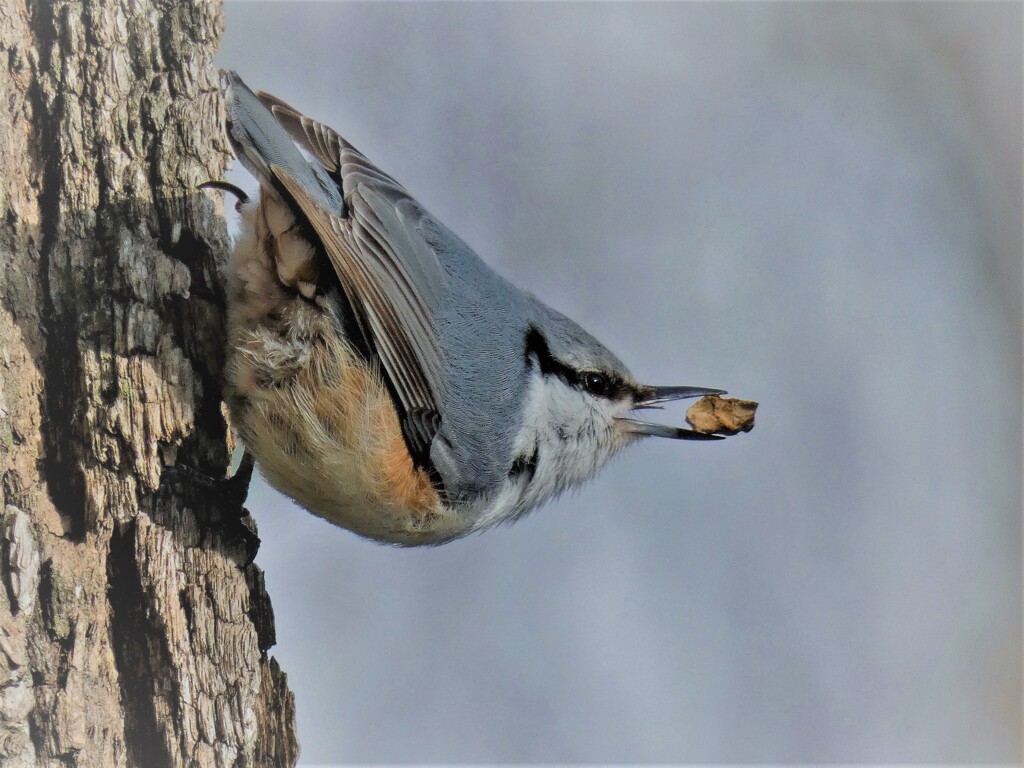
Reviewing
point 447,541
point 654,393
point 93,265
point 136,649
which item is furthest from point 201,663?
point 654,393

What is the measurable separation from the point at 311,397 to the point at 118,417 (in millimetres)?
273

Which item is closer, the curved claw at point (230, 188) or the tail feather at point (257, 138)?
the tail feather at point (257, 138)

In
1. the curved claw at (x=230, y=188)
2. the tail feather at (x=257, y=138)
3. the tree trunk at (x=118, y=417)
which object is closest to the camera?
Result: the tree trunk at (x=118, y=417)

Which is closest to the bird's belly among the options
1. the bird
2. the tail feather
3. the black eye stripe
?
the bird

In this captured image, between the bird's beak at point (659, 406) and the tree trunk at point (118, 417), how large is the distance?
0.69 m

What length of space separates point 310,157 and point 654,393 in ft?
2.35

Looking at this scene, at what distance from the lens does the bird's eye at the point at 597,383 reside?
1.49m

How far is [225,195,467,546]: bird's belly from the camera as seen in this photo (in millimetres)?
1251

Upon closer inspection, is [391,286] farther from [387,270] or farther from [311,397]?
[311,397]

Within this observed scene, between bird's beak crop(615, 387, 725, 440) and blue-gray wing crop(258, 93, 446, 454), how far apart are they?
39 cm

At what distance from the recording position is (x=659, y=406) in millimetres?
1489

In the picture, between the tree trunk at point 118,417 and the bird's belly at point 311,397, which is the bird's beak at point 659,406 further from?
the tree trunk at point 118,417

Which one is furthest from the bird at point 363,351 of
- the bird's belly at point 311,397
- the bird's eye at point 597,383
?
the bird's eye at point 597,383

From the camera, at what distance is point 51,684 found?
0.99 m
